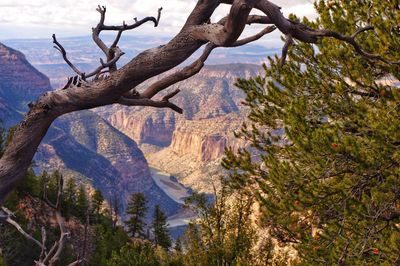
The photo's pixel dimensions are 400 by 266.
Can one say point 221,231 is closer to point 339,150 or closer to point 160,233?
point 339,150

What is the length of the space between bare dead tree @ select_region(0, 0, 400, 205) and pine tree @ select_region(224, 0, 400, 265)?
4966 millimetres

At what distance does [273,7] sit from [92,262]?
1589 inches

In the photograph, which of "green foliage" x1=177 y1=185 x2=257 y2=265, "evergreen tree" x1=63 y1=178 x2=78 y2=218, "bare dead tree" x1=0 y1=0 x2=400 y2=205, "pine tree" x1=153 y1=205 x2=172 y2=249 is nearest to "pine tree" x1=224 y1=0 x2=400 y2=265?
"green foliage" x1=177 y1=185 x2=257 y2=265

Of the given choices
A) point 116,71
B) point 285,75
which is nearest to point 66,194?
point 285,75

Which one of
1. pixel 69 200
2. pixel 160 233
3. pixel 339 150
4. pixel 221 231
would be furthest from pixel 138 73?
pixel 69 200

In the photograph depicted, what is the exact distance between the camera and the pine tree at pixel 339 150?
28.6 ft

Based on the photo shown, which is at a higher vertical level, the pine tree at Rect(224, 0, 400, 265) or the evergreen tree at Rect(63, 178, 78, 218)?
the pine tree at Rect(224, 0, 400, 265)

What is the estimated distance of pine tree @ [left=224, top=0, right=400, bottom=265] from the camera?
8703 mm

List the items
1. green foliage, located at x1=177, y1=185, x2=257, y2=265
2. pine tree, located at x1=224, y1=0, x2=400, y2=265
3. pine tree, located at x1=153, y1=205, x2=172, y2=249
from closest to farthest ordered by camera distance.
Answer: pine tree, located at x1=224, y1=0, x2=400, y2=265, green foliage, located at x1=177, y1=185, x2=257, y2=265, pine tree, located at x1=153, y1=205, x2=172, y2=249

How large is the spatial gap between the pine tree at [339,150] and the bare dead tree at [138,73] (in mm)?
4966

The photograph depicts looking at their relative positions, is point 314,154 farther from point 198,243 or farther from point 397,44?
point 198,243

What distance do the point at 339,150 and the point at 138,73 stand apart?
5693 millimetres

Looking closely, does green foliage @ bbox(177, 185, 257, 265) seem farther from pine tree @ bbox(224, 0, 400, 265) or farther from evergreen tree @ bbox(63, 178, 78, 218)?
evergreen tree @ bbox(63, 178, 78, 218)

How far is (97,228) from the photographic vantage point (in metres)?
49.8
